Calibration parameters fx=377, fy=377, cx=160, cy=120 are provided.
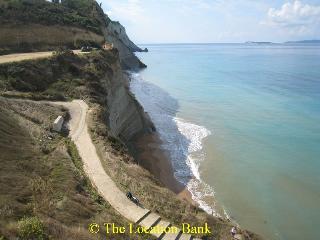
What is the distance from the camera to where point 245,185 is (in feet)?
108

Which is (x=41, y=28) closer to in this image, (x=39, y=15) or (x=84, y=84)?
(x=39, y=15)

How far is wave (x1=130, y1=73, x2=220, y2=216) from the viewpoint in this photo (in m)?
31.5

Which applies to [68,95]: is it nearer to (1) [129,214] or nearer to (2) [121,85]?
(2) [121,85]

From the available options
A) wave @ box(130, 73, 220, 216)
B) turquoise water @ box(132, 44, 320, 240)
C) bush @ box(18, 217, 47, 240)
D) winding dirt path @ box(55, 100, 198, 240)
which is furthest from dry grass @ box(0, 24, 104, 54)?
bush @ box(18, 217, 47, 240)

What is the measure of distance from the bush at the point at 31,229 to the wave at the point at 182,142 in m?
17.4

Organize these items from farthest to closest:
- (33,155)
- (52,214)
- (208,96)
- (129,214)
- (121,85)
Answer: (208,96)
(121,85)
(33,155)
(129,214)
(52,214)

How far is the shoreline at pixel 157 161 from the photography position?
31.7 meters

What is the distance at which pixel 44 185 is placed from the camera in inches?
677

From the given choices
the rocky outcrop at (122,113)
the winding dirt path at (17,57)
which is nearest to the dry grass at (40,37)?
the winding dirt path at (17,57)

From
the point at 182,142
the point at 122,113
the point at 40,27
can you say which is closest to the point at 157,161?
the point at 122,113

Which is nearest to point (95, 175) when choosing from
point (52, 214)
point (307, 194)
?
point (52, 214)

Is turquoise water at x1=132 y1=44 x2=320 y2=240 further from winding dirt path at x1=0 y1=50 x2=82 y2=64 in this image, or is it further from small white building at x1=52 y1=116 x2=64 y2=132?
winding dirt path at x1=0 y1=50 x2=82 y2=64

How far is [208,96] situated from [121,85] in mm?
31771

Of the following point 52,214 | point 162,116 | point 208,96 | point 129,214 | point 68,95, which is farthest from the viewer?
point 208,96
